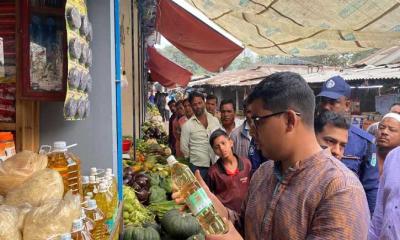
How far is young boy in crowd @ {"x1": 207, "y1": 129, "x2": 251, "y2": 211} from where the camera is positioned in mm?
4086

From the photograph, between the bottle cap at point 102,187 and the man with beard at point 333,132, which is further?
the man with beard at point 333,132

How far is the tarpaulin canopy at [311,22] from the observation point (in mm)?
5811

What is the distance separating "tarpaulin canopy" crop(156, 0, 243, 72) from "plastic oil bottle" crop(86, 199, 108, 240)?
6.76m

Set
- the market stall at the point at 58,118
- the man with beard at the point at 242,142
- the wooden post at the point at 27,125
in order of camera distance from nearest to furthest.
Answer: the market stall at the point at 58,118 < the wooden post at the point at 27,125 < the man with beard at the point at 242,142

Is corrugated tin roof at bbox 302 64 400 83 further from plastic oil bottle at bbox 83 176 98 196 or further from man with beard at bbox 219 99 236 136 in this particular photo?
plastic oil bottle at bbox 83 176 98 196

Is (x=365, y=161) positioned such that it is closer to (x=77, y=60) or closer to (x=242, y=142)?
(x=242, y=142)

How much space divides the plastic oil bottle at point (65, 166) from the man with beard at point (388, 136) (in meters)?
2.80

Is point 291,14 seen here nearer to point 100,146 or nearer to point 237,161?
point 237,161

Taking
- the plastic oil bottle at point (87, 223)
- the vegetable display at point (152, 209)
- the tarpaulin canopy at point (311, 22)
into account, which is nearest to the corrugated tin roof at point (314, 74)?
the tarpaulin canopy at point (311, 22)

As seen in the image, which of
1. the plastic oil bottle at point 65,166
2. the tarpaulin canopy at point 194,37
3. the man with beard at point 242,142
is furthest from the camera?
the tarpaulin canopy at point 194,37

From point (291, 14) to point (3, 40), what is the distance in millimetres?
5001

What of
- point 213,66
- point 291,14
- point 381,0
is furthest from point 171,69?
point 381,0

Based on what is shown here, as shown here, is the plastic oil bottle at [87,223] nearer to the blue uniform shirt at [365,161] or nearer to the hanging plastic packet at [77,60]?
the hanging plastic packet at [77,60]

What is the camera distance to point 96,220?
1.93 m
